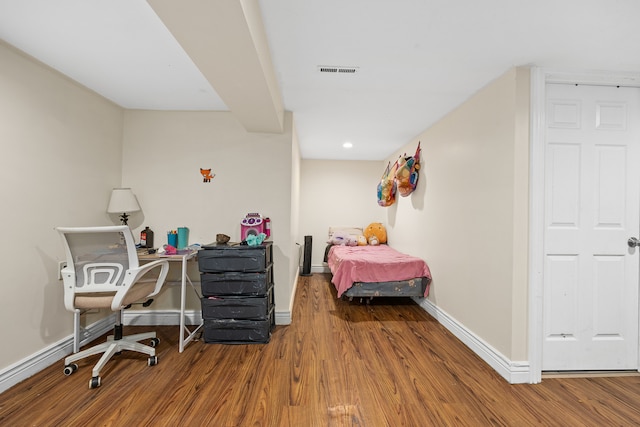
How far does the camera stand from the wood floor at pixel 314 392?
5.17ft

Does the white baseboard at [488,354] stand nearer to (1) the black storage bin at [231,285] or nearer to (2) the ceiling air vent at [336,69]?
(1) the black storage bin at [231,285]

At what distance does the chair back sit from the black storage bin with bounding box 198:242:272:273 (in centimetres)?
58

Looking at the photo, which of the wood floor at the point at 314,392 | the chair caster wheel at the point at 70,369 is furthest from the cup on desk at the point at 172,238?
the chair caster wheel at the point at 70,369

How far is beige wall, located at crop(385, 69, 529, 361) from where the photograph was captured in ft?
6.49

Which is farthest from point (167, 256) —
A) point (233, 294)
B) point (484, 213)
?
point (484, 213)

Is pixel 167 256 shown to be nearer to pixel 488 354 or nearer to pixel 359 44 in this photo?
pixel 359 44

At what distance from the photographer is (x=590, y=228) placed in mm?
2027

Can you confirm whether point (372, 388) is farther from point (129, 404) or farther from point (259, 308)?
point (129, 404)

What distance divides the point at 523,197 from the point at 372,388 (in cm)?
171

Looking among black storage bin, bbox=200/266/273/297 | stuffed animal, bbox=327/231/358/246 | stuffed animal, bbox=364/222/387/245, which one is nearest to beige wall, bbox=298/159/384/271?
stuffed animal, bbox=364/222/387/245

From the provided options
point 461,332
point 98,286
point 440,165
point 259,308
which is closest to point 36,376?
point 98,286

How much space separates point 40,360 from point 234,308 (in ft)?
4.53

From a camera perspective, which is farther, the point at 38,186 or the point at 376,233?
the point at 376,233

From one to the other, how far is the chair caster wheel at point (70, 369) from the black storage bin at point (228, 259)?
105 cm
